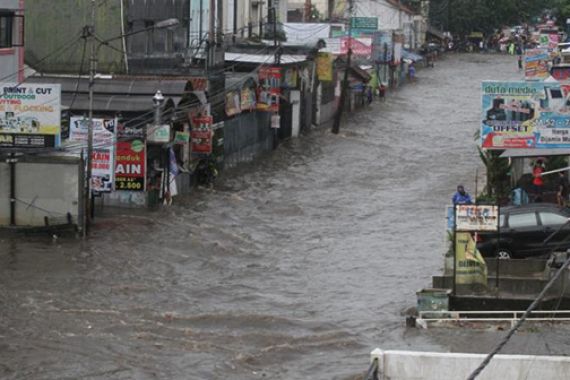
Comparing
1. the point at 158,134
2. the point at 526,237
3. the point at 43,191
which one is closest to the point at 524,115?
the point at 526,237

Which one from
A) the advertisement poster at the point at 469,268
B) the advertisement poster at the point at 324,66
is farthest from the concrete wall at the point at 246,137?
the advertisement poster at the point at 469,268

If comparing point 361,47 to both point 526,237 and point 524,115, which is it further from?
point 526,237

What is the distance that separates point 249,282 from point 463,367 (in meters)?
11.7

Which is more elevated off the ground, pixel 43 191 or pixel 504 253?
pixel 43 191

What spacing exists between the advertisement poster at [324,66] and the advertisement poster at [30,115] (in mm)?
25788

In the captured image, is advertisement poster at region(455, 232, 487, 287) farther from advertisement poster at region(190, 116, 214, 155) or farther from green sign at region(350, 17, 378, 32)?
green sign at region(350, 17, 378, 32)

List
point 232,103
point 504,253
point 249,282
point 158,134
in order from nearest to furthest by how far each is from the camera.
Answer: point 504,253, point 249,282, point 158,134, point 232,103

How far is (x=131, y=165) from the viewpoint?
31.6 m

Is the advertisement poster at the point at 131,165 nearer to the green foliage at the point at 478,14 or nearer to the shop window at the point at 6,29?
the shop window at the point at 6,29

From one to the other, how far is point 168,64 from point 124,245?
13.8 metres

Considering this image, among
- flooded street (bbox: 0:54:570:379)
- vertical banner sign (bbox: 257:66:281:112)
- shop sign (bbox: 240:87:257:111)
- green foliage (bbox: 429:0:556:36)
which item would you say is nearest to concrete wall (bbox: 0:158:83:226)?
flooded street (bbox: 0:54:570:379)

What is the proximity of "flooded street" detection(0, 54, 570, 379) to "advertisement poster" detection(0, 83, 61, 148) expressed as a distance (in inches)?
92.0

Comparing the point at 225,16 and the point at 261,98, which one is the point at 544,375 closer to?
the point at 261,98

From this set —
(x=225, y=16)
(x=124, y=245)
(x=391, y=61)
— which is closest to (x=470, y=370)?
(x=124, y=245)
